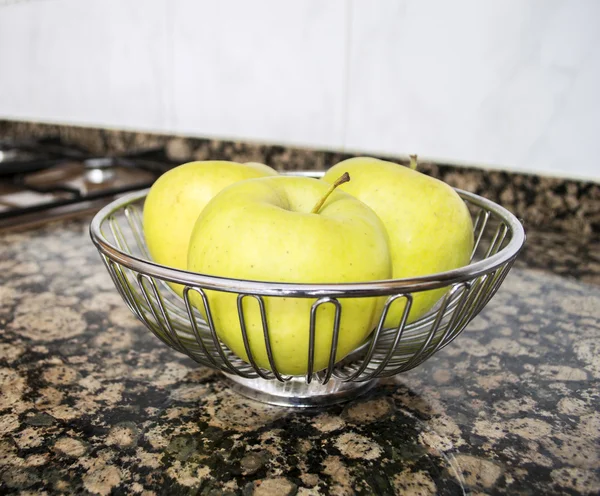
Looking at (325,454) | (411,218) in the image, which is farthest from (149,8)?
(325,454)

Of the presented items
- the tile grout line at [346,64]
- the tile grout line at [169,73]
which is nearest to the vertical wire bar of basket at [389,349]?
the tile grout line at [346,64]

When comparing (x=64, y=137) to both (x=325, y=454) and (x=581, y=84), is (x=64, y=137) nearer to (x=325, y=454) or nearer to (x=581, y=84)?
(x=581, y=84)

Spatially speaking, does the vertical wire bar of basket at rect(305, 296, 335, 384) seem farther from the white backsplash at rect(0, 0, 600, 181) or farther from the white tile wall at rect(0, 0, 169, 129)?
the white tile wall at rect(0, 0, 169, 129)

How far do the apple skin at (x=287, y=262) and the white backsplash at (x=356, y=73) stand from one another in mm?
547

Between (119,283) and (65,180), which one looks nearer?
(119,283)

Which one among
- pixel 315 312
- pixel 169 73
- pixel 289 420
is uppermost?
pixel 169 73

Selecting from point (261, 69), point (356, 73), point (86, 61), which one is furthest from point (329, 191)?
point (86, 61)

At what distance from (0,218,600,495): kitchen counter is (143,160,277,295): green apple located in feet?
0.32

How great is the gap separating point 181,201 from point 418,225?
0.65 ft

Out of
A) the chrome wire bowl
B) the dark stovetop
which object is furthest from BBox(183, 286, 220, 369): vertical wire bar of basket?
the dark stovetop

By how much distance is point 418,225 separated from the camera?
42cm

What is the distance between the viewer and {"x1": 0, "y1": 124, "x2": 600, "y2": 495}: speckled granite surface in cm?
34

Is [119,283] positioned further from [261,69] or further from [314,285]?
[261,69]

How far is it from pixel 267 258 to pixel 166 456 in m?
0.15
